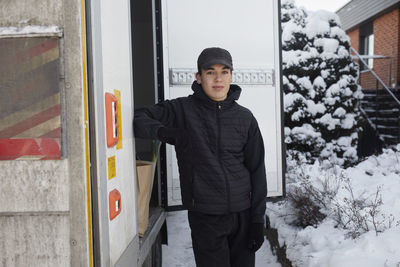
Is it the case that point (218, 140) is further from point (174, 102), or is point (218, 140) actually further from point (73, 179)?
point (73, 179)

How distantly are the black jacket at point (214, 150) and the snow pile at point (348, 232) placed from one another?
30.0 inches

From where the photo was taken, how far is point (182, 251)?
172 inches

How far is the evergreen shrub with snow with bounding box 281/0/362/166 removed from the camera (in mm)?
6785

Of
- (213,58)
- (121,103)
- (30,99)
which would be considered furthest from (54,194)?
(213,58)

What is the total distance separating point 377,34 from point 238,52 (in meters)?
11.0

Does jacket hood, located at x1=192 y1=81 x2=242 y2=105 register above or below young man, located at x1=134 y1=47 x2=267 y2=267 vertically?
above

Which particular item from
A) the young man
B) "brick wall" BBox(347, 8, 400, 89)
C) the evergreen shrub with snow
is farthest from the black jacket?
"brick wall" BBox(347, 8, 400, 89)

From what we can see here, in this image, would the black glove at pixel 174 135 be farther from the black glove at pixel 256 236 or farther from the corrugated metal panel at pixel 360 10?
the corrugated metal panel at pixel 360 10

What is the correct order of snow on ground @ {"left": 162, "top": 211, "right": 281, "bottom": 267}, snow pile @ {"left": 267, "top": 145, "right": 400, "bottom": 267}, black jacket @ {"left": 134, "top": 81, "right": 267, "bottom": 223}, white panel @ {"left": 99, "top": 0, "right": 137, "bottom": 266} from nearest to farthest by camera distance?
white panel @ {"left": 99, "top": 0, "right": 137, "bottom": 266} < black jacket @ {"left": 134, "top": 81, "right": 267, "bottom": 223} < snow pile @ {"left": 267, "top": 145, "right": 400, "bottom": 267} < snow on ground @ {"left": 162, "top": 211, "right": 281, "bottom": 267}

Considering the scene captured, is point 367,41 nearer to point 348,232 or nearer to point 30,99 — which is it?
point 348,232

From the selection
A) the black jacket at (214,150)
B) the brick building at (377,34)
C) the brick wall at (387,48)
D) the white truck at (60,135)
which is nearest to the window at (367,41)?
the brick building at (377,34)

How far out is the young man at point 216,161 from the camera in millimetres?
2230

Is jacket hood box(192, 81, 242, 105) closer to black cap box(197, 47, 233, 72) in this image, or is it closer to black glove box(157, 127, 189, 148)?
black cap box(197, 47, 233, 72)

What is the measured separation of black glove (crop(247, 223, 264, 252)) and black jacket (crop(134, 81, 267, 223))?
0.04 meters
